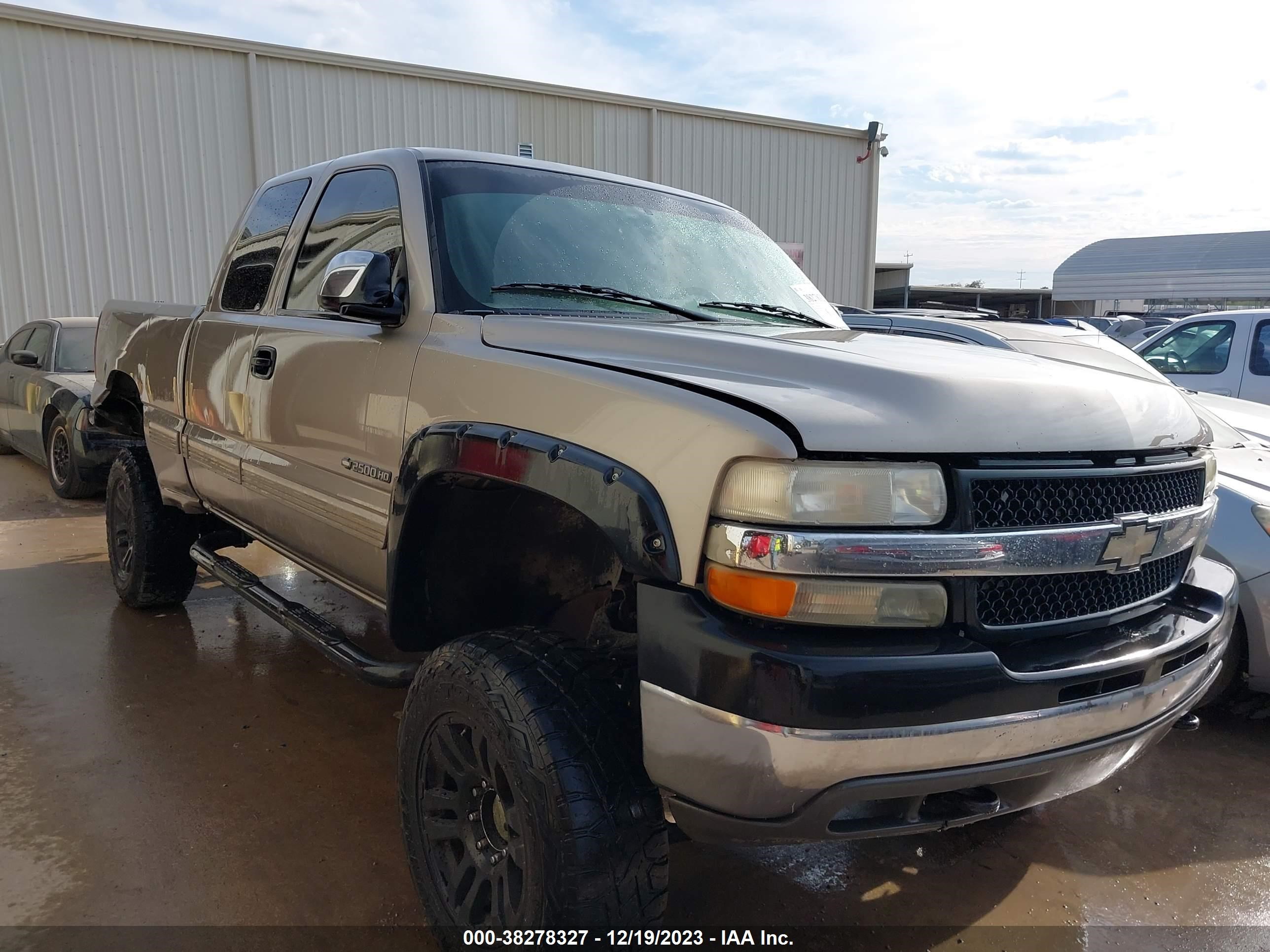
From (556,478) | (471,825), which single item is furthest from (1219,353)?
(471,825)

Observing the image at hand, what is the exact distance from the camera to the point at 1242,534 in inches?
141

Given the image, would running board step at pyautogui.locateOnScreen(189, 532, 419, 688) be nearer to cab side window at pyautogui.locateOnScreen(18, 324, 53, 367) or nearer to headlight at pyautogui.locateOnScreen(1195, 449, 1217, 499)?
headlight at pyautogui.locateOnScreen(1195, 449, 1217, 499)

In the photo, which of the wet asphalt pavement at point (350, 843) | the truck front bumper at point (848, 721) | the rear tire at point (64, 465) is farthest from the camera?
the rear tire at point (64, 465)

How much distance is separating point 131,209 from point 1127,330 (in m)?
18.8

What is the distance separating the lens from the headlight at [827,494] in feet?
5.57

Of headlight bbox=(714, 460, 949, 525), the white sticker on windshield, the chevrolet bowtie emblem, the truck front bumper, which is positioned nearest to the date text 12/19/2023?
the truck front bumper

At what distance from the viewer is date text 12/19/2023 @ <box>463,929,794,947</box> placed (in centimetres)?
185

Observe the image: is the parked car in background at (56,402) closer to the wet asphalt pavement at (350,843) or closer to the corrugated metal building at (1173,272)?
the wet asphalt pavement at (350,843)

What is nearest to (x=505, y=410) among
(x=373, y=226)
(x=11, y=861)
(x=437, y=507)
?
(x=437, y=507)

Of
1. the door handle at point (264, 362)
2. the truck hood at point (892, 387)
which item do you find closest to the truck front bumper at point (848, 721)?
the truck hood at point (892, 387)

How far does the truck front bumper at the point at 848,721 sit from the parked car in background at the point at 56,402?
21.1ft

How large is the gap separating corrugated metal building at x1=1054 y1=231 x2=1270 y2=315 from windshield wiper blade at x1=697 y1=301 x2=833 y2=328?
118 ft

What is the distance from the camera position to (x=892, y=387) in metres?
1.86

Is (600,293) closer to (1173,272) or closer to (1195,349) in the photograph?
(1195,349)
